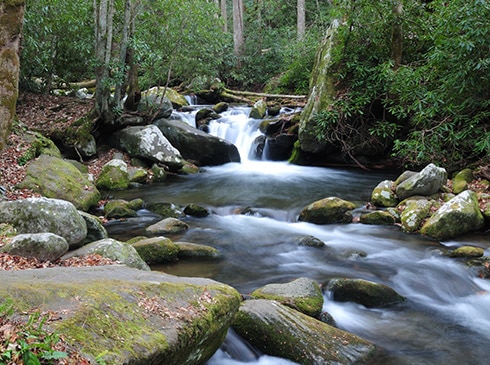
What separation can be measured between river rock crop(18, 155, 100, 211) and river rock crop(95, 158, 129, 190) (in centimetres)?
108

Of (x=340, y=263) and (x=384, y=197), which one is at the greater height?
(x=384, y=197)

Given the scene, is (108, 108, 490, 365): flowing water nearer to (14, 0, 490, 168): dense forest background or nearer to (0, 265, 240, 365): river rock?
(0, 265, 240, 365): river rock

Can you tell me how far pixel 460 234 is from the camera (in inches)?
289

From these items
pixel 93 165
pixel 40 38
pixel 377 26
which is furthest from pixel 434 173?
pixel 40 38

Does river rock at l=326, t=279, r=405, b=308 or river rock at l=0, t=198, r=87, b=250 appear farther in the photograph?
river rock at l=0, t=198, r=87, b=250

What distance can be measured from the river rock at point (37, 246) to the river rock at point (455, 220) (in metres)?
6.40

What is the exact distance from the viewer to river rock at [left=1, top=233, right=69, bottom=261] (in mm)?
4750

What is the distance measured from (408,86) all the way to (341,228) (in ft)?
16.2

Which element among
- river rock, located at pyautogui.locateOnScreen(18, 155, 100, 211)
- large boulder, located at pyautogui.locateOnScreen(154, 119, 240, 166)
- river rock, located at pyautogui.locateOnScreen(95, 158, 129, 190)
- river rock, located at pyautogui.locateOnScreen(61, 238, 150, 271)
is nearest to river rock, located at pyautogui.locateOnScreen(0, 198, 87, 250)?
river rock, located at pyautogui.locateOnScreen(61, 238, 150, 271)

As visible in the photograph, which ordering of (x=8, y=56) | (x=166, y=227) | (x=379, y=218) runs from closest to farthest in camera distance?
(x=8, y=56) → (x=166, y=227) → (x=379, y=218)

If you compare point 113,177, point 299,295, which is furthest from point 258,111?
point 299,295

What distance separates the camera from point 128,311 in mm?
2559

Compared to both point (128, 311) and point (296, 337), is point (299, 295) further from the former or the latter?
point (128, 311)

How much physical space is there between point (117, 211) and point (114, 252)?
366 centimetres
